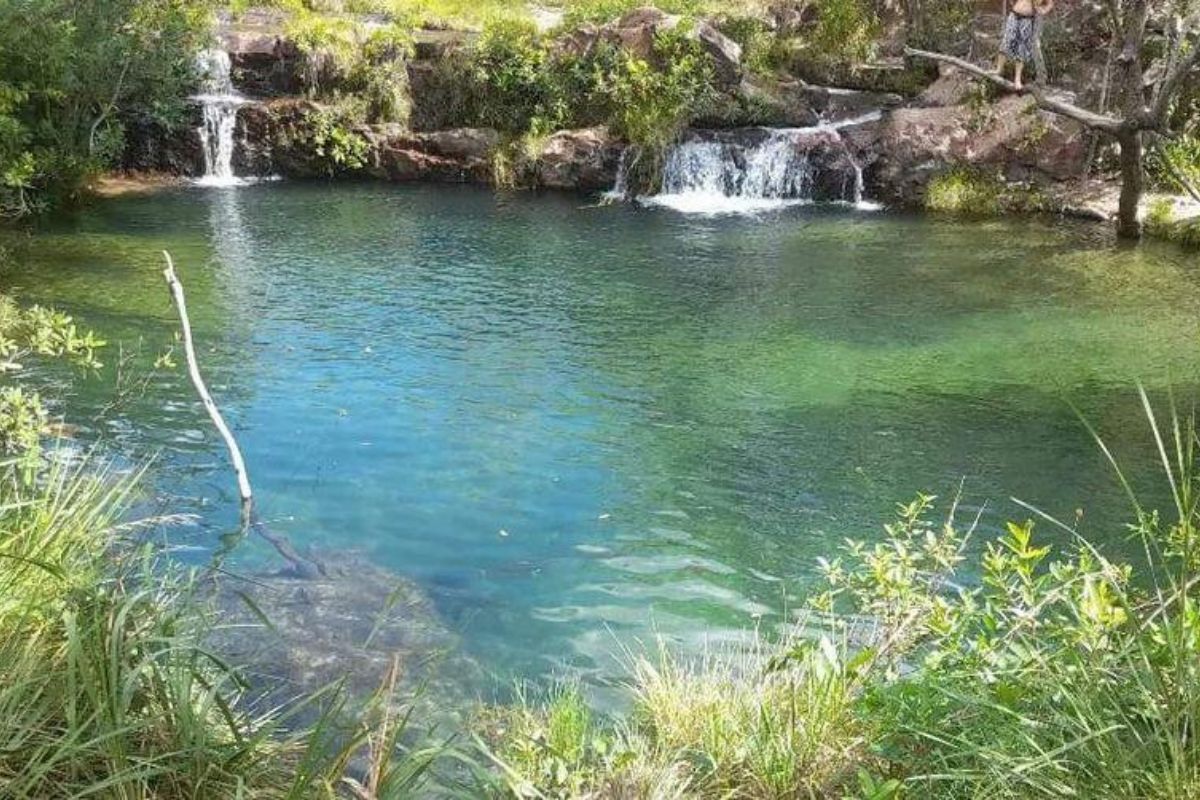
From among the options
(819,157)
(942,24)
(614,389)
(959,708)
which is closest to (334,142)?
(819,157)

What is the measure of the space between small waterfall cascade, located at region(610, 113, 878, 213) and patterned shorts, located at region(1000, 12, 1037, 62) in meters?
2.98

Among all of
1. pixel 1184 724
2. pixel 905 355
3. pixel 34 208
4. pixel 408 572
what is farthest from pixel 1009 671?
pixel 34 208

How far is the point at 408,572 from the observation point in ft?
21.4

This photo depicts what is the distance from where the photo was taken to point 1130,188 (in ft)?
51.3

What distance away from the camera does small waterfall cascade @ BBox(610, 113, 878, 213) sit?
19188mm

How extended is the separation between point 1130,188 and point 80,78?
49.1ft

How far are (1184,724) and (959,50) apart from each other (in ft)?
66.4

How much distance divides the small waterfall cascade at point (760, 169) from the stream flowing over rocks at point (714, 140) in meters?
0.02

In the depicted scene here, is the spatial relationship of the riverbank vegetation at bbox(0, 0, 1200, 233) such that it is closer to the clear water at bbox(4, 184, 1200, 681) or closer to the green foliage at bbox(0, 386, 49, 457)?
the clear water at bbox(4, 184, 1200, 681)

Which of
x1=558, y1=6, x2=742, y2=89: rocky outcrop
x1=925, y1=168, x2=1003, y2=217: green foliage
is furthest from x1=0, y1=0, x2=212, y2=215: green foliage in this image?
x1=925, y1=168, x2=1003, y2=217: green foliage

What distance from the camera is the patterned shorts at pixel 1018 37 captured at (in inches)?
659

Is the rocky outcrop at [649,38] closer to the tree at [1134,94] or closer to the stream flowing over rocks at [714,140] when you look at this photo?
the stream flowing over rocks at [714,140]

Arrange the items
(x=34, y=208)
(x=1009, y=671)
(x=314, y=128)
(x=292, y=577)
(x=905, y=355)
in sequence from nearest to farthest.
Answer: (x=1009, y=671)
(x=292, y=577)
(x=905, y=355)
(x=34, y=208)
(x=314, y=128)

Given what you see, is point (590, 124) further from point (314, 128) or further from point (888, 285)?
point (888, 285)
